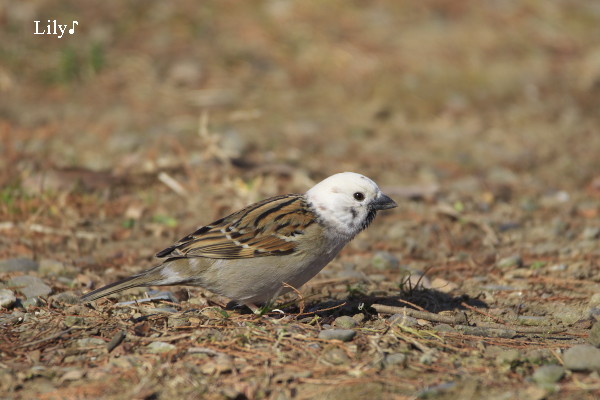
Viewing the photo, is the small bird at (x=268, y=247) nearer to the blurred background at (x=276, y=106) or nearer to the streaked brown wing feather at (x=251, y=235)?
the streaked brown wing feather at (x=251, y=235)

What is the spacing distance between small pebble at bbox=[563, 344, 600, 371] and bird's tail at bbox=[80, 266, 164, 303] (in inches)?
96.7

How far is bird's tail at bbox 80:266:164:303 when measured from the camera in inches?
194

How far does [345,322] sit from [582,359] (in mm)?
1301

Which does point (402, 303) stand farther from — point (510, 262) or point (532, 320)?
point (510, 262)

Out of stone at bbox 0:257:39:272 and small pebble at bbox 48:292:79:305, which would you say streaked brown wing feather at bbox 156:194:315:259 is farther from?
stone at bbox 0:257:39:272

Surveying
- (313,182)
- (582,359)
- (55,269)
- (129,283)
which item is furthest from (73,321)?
(313,182)

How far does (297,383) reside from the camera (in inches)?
157

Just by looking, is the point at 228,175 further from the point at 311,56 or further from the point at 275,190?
the point at 311,56

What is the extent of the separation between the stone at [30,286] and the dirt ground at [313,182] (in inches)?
0.8

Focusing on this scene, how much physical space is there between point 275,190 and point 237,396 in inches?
171

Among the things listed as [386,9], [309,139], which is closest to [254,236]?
[309,139]

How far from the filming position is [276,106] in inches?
421

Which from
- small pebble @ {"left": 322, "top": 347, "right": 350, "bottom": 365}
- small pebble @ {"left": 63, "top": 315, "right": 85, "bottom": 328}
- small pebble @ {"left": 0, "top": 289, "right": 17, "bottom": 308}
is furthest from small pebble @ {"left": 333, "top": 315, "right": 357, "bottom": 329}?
small pebble @ {"left": 0, "top": 289, "right": 17, "bottom": 308}

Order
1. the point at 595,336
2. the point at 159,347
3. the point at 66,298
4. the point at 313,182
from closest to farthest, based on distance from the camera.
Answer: the point at 159,347, the point at 595,336, the point at 66,298, the point at 313,182
